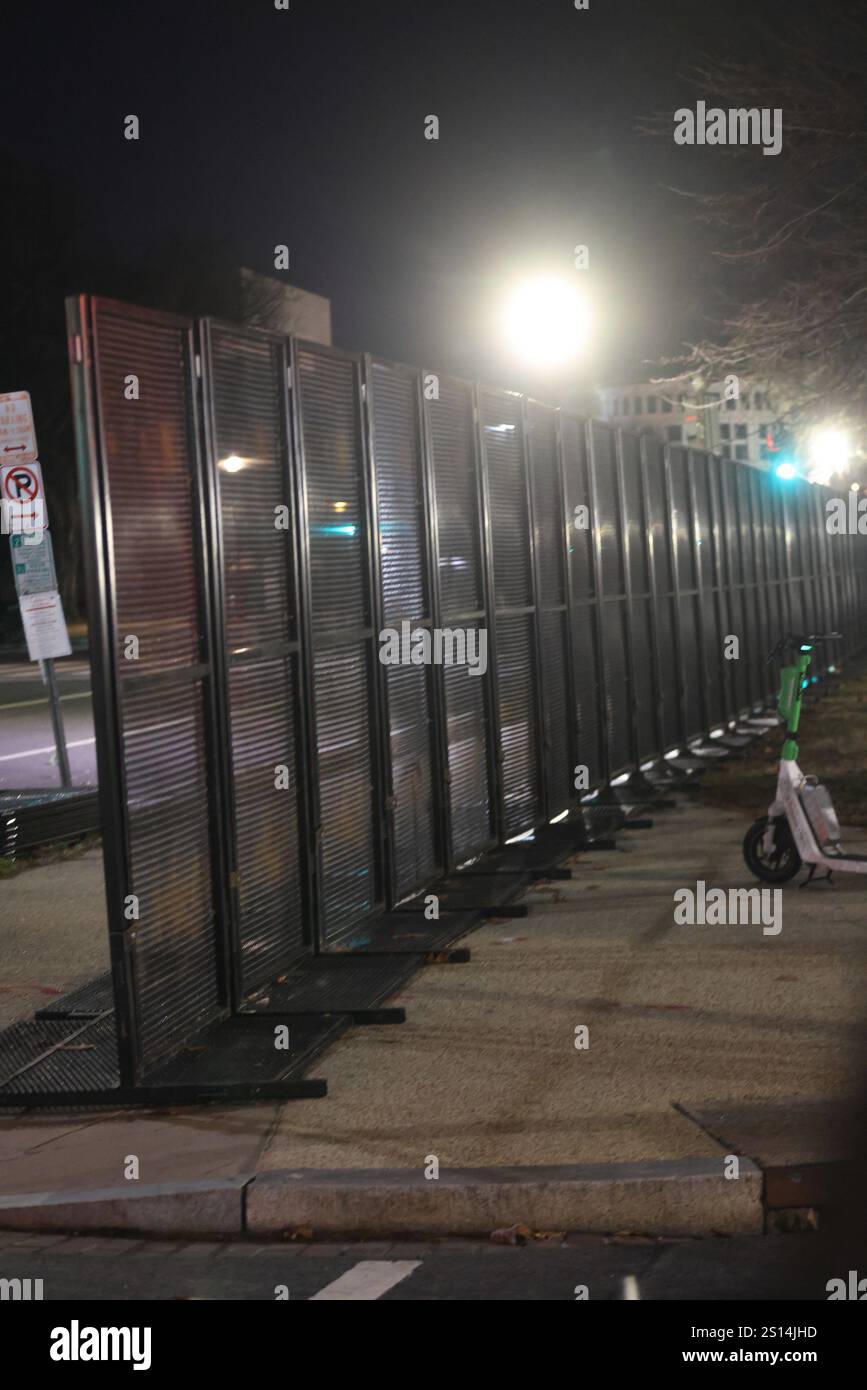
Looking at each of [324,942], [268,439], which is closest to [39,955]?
[324,942]

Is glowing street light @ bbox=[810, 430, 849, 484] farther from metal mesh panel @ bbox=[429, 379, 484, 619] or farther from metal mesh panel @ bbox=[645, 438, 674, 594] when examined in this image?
metal mesh panel @ bbox=[429, 379, 484, 619]

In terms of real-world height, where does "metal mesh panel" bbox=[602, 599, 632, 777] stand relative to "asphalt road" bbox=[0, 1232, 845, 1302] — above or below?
above

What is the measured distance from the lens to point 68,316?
7.11 metres

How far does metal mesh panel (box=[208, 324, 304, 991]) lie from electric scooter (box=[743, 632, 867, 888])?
10.6 ft

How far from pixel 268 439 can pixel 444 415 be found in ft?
10.9

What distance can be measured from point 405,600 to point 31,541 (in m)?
6.39

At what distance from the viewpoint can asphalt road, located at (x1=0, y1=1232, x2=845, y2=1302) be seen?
17.5ft

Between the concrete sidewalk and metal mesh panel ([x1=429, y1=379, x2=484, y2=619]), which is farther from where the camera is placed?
metal mesh panel ([x1=429, y1=379, x2=484, y2=619])

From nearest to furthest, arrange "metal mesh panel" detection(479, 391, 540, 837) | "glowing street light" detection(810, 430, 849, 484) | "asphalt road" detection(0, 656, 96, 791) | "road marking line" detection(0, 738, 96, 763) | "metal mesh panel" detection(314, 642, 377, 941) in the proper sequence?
"metal mesh panel" detection(314, 642, 377, 941)
"metal mesh panel" detection(479, 391, 540, 837)
"asphalt road" detection(0, 656, 96, 791)
"road marking line" detection(0, 738, 96, 763)
"glowing street light" detection(810, 430, 849, 484)

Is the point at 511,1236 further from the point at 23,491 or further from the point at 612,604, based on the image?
the point at 612,604

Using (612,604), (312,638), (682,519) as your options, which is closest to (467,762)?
(312,638)

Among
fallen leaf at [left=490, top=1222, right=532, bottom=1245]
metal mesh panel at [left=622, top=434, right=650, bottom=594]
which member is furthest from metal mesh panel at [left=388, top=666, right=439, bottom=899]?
metal mesh panel at [left=622, top=434, right=650, bottom=594]

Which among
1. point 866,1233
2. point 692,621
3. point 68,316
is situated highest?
point 68,316
